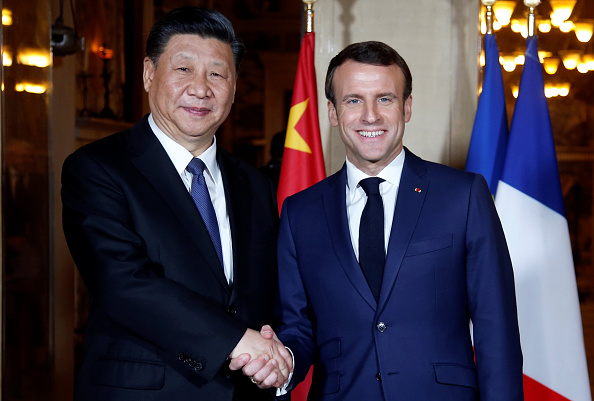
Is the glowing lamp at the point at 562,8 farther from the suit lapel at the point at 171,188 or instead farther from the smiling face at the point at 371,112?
the suit lapel at the point at 171,188

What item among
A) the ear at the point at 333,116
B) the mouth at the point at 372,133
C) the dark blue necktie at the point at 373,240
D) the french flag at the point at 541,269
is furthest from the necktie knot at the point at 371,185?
the french flag at the point at 541,269

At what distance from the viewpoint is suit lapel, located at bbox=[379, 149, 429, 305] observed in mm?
2012

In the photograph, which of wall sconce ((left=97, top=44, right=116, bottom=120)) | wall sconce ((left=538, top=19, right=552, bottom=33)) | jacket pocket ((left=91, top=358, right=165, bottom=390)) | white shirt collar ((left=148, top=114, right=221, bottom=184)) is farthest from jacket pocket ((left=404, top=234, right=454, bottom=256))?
wall sconce ((left=97, top=44, right=116, bottom=120))

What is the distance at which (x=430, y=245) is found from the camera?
Result: 6.69ft

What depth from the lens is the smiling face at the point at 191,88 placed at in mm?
2182

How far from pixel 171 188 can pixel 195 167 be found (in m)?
0.15

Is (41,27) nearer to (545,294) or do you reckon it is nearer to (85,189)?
(85,189)

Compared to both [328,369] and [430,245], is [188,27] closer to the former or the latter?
[430,245]

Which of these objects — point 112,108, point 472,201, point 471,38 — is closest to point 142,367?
point 472,201

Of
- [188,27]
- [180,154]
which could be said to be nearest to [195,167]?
[180,154]

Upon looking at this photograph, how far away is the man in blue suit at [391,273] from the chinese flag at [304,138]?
1.01m

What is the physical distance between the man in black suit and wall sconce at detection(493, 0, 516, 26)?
6.87ft

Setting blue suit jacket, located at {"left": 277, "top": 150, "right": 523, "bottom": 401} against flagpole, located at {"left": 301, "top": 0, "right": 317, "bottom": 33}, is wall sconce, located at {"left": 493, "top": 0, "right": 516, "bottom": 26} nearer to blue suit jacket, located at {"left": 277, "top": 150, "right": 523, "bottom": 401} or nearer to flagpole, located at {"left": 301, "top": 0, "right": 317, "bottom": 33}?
flagpole, located at {"left": 301, "top": 0, "right": 317, "bottom": 33}

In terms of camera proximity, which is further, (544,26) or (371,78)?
(544,26)
